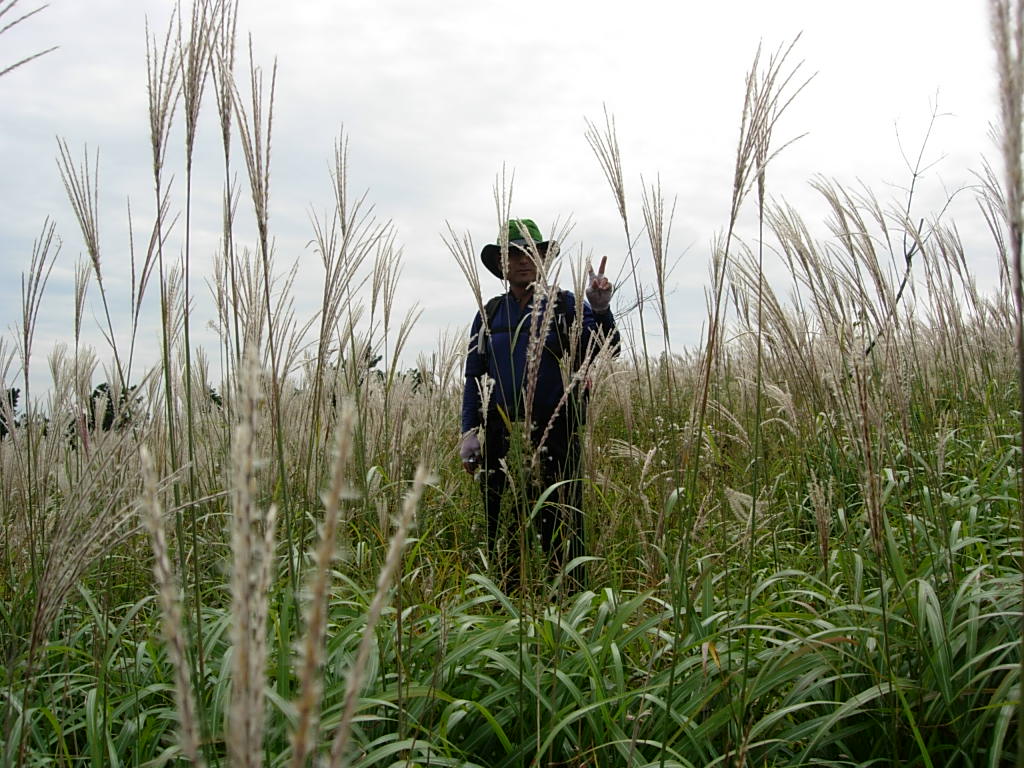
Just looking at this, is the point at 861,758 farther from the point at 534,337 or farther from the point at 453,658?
the point at 534,337

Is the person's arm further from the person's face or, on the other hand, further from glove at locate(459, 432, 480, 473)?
the person's face

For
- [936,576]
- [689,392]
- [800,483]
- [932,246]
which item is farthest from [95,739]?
[689,392]

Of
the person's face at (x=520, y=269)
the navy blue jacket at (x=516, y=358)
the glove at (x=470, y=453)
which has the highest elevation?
the person's face at (x=520, y=269)

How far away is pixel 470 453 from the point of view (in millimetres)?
4539

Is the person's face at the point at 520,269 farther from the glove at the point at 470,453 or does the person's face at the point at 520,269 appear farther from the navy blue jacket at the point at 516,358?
the glove at the point at 470,453

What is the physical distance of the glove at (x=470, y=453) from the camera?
4496 mm

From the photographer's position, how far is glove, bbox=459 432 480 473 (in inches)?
177

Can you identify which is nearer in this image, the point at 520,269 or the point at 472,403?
the point at 520,269

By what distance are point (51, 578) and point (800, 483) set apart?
10.5ft

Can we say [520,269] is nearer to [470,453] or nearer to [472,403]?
[472,403]

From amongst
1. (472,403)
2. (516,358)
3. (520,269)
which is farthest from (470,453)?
(520,269)

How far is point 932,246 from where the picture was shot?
3.95 metres

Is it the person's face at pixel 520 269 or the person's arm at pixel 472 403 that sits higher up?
the person's face at pixel 520 269

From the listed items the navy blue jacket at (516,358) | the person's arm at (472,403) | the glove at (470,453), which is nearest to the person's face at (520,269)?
the navy blue jacket at (516,358)
